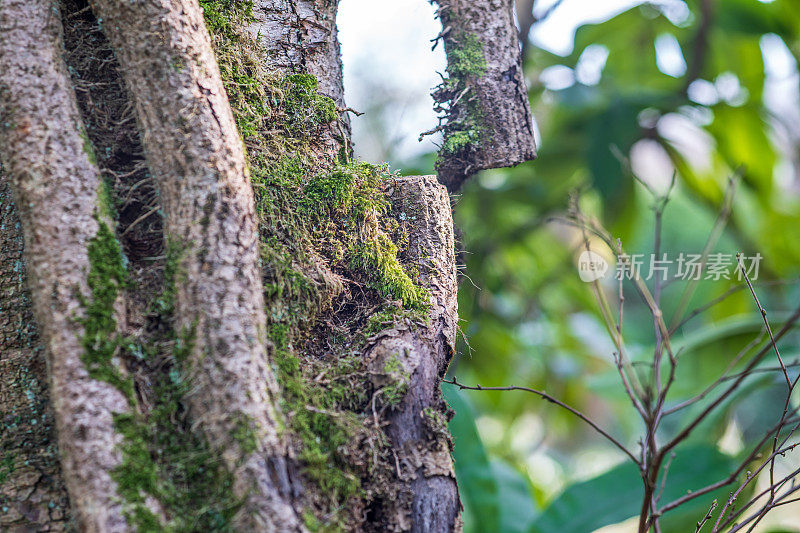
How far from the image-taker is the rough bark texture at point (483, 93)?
696 millimetres

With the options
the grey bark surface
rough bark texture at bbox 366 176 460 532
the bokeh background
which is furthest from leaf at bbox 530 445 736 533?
the grey bark surface

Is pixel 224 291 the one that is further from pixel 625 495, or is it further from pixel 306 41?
pixel 625 495

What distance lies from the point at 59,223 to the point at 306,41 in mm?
344

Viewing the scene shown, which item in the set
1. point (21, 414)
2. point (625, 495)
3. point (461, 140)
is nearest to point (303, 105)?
point (461, 140)

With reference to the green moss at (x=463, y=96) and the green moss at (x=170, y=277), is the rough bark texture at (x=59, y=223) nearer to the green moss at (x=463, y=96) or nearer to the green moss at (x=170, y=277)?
the green moss at (x=170, y=277)

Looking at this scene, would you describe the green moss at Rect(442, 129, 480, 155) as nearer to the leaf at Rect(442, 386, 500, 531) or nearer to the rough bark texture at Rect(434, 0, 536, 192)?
the rough bark texture at Rect(434, 0, 536, 192)

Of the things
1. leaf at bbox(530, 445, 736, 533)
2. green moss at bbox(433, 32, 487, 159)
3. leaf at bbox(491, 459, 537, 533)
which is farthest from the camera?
leaf at bbox(491, 459, 537, 533)

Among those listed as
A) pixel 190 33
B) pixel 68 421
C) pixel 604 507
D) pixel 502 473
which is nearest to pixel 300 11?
pixel 190 33

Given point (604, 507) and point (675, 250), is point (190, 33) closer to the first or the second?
point (604, 507)

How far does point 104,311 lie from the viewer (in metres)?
0.47

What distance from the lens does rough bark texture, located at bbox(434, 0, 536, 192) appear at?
0.70m

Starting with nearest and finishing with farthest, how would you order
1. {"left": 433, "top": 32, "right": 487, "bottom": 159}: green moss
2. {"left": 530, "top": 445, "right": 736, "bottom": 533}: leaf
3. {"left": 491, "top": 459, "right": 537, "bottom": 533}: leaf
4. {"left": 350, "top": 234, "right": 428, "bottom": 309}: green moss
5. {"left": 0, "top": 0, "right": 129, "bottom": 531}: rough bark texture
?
{"left": 0, "top": 0, "right": 129, "bottom": 531}: rough bark texture, {"left": 350, "top": 234, "right": 428, "bottom": 309}: green moss, {"left": 433, "top": 32, "right": 487, "bottom": 159}: green moss, {"left": 530, "top": 445, "right": 736, "bottom": 533}: leaf, {"left": 491, "top": 459, "right": 537, "bottom": 533}: leaf

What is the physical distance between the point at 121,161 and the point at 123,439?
275mm

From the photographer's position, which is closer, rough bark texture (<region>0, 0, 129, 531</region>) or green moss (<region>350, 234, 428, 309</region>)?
rough bark texture (<region>0, 0, 129, 531</region>)
